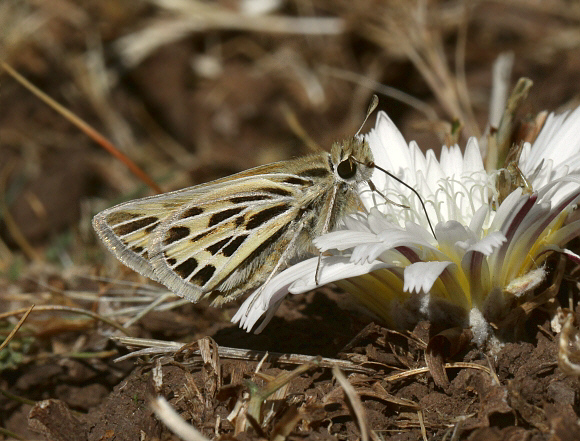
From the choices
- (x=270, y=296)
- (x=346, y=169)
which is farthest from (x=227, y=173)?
(x=270, y=296)

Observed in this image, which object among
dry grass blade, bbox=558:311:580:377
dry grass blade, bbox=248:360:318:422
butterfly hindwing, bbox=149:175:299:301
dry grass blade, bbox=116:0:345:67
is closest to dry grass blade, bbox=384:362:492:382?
dry grass blade, bbox=558:311:580:377

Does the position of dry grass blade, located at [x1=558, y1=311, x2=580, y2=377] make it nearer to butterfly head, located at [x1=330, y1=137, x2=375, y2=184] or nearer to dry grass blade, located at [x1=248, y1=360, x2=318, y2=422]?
dry grass blade, located at [x1=248, y1=360, x2=318, y2=422]

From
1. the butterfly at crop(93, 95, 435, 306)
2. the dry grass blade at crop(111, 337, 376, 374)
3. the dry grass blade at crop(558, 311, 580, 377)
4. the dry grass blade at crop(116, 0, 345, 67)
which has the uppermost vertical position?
the dry grass blade at crop(116, 0, 345, 67)

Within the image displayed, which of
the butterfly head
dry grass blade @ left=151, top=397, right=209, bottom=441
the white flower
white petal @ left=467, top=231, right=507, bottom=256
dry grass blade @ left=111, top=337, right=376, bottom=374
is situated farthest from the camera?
the butterfly head

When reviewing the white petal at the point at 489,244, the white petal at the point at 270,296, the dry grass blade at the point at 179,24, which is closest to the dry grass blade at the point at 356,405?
the white petal at the point at 270,296

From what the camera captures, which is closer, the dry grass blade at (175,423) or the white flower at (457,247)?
the dry grass blade at (175,423)

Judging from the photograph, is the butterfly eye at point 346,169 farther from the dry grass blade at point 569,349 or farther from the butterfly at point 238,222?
the dry grass blade at point 569,349

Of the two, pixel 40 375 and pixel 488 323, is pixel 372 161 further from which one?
pixel 40 375

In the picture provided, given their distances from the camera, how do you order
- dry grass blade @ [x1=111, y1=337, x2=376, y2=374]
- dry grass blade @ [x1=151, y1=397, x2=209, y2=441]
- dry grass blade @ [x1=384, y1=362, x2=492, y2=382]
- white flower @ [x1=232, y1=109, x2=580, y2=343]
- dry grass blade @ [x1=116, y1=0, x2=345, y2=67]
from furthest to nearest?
dry grass blade @ [x1=116, y1=0, x2=345, y2=67] → dry grass blade @ [x1=111, y1=337, x2=376, y2=374] → dry grass blade @ [x1=384, y1=362, x2=492, y2=382] → white flower @ [x1=232, y1=109, x2=580, y2=343] → dry grass blade @ [x1=151, y1=397, x2=209, y2=441]
